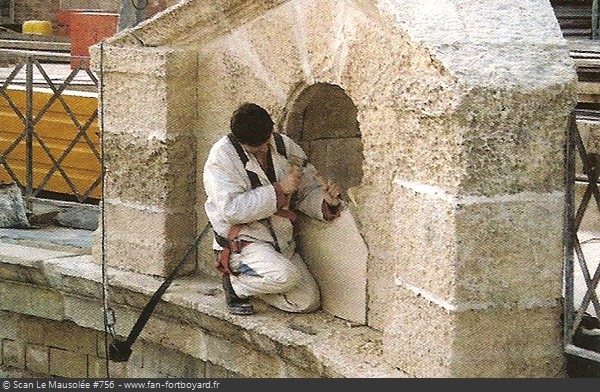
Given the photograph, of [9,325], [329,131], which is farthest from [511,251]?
[9,325]

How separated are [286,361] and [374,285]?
1.83 feet

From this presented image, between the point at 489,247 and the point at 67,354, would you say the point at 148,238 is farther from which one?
the point at 489,247

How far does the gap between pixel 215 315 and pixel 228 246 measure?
0.37 metres

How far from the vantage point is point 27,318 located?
739 centimetres

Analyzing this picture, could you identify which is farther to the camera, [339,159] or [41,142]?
[41,142]

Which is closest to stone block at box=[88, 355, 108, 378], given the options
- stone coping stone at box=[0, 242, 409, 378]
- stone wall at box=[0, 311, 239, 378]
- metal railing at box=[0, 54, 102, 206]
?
stone wall at box=[0, 311, 239, 378]

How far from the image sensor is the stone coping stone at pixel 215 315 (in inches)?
205

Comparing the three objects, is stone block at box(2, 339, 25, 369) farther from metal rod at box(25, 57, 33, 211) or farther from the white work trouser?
the white work trouser

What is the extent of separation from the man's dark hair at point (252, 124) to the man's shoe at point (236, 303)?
0.75 m

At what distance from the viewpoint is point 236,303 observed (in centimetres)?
582

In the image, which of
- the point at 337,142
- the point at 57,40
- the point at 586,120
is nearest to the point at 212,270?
the point at 337,142

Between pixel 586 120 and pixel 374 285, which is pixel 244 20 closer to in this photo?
pixel 374 285

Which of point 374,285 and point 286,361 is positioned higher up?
point 374,285

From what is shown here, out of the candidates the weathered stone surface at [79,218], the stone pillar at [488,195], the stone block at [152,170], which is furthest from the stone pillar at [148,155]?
the stone pillar at [488,195]
